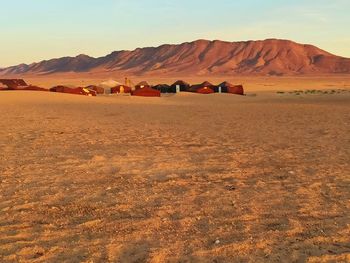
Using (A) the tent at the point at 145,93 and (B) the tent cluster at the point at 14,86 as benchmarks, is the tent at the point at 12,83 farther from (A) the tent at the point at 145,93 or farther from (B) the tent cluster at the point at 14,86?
(A) the tent at the point at 145,93

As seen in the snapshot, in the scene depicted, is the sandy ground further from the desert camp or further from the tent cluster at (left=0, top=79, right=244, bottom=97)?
the desert camp

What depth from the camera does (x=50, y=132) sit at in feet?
48.3

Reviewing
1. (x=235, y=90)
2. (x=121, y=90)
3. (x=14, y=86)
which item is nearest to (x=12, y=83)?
(x=14, y=86)

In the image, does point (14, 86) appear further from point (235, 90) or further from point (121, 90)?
point (235, 90)

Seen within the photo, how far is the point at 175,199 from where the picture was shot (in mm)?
6793

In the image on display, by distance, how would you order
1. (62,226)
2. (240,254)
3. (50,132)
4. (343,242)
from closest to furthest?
(240,254) < (343,242) < (62,226) < (50,132)

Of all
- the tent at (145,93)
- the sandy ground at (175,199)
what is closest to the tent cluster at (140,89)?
the tent at (145,93)

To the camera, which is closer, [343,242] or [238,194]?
[343,242]

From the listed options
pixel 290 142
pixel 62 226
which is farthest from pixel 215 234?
pixel 290 142

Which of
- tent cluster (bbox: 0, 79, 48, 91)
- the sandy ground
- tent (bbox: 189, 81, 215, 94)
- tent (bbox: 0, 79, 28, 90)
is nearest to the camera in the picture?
the sandy ground

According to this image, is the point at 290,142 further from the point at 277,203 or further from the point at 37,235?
the point at 37,235

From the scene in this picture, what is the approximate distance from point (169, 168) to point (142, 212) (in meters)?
2.91

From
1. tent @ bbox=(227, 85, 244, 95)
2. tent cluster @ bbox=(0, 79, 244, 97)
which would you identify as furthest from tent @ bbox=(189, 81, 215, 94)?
tent @ bbox=(227, 85, 244, 95)

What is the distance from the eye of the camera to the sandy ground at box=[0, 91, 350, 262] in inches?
191
